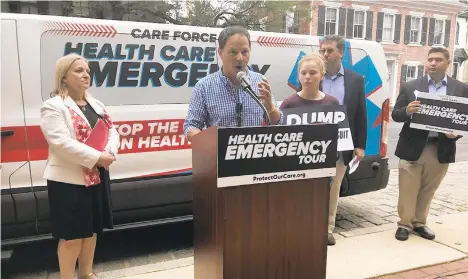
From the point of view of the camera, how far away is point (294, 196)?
219 cm

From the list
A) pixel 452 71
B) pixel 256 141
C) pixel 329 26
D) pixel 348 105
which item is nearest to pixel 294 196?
pixel 256 141

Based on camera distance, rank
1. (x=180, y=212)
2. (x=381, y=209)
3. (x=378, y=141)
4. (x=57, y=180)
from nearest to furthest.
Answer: (x=57, y=180) < (x=180, y=212) < (x=378, y=141) < (x=381, y=209)

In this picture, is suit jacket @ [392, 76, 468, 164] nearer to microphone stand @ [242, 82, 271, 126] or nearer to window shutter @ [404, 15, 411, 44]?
microphone stand @ [242, 82, 271, 126]

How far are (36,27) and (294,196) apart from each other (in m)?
2.46

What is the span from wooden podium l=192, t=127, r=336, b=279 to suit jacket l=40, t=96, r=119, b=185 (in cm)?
85

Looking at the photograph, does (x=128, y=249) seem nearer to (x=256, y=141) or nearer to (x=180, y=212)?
(x=180, y=212)

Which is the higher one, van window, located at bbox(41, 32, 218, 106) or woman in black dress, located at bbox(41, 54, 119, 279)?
van window, located at bbox(41, 32, 218, 106)

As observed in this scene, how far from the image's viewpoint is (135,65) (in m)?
3.66

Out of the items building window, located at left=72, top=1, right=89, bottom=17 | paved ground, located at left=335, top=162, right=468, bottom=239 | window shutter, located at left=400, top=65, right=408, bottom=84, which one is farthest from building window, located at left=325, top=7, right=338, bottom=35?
paved ground, located at left=335, top=162, right=468, bottom=239

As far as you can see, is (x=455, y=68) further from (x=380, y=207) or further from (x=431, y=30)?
(x=380, y=207)

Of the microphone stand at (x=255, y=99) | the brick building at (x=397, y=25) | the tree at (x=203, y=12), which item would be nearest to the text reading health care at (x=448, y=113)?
the microphone stand at (x=255, y=99)

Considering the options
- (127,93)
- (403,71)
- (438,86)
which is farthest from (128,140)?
(403,71)

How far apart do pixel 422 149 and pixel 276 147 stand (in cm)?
255

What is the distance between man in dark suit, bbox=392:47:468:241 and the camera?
4.02 meters
